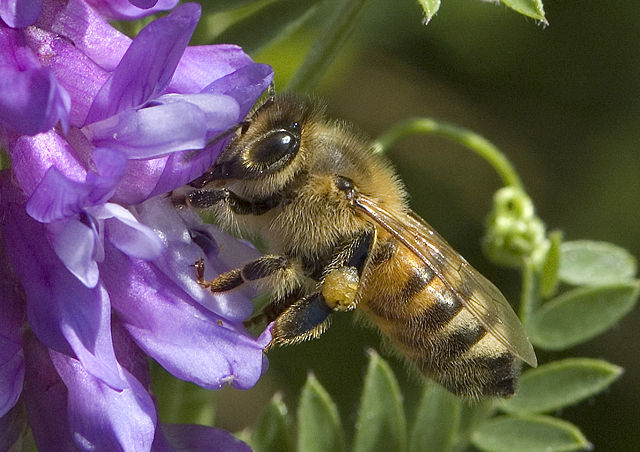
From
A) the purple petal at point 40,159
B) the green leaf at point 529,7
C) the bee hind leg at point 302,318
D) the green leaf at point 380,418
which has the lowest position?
the green leaf at point 380,418

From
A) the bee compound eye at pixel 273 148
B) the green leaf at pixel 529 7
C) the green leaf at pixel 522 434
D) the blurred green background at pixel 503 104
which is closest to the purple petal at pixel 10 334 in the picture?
the bee compound eye at pixel 273 148

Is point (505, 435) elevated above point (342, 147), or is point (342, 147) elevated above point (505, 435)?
point (342, 147)

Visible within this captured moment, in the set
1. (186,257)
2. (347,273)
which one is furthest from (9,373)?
(347,273)

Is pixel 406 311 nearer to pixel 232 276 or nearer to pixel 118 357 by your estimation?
pixel 232 276

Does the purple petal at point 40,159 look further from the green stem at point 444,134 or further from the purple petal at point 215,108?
the green stem at point 444,134

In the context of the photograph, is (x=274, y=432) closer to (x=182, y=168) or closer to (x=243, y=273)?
(x=243, y=273)

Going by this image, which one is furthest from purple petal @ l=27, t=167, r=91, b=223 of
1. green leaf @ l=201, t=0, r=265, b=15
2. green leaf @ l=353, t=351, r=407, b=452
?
green leaf @ l=353, t=351, r=407, b=452

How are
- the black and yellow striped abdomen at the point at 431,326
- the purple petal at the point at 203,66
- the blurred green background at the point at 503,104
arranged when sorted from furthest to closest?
the blurred green background at the point at 503,104, the black and yellow striped abdomen at the point at 431,326, the purple petal at the point at 203,66

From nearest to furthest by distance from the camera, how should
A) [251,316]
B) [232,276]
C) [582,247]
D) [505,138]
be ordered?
[232,276] → [251,316] → [582,247] → [505,138]

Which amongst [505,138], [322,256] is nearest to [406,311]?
[322,256]
